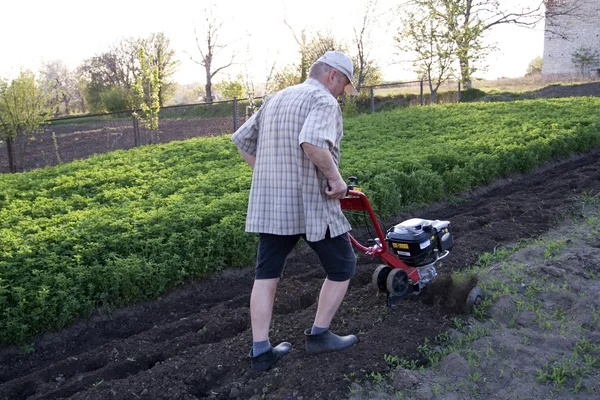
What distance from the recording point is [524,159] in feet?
35.1

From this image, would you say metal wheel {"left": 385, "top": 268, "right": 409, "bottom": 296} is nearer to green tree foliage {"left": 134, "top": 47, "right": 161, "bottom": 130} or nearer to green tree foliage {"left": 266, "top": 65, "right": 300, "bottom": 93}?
green tree foliage {"left": 134, "top": 47, "right": 161, "bottom": 130}

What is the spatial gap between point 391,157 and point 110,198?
484 cm

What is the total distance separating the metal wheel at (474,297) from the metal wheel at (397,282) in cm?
51

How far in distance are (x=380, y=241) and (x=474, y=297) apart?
0.90 meters

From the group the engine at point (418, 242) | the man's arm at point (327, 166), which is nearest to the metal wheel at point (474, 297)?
the engine at point (418, 242)

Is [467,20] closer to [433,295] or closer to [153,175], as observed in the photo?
[153,175]

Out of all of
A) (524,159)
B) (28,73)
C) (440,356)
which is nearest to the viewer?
(440,356)

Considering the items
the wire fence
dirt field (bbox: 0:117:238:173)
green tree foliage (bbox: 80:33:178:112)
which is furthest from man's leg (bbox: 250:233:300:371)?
green tree foliage (bbox: 80:33:178:112)

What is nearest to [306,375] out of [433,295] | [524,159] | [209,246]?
[433,295]

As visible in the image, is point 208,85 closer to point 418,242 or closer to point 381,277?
point 381,277

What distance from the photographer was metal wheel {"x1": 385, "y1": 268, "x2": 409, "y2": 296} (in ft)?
14.6

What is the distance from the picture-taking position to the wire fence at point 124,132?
54.3 feet

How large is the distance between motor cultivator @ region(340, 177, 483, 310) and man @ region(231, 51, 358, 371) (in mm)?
761

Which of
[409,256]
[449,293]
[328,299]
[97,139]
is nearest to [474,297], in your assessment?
[449,293]
